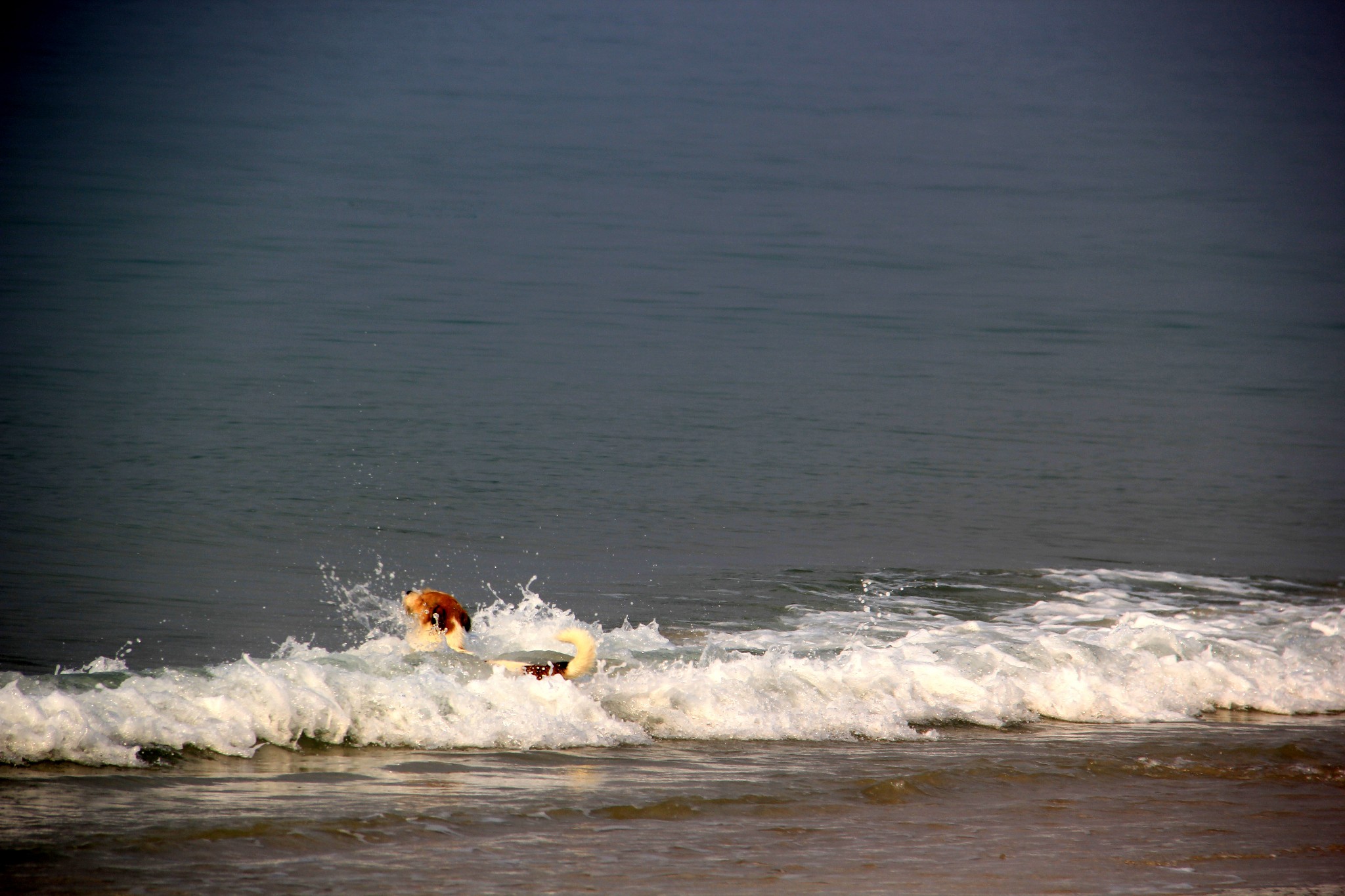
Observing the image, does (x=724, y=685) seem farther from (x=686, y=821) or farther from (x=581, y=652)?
(x=686, y=821)

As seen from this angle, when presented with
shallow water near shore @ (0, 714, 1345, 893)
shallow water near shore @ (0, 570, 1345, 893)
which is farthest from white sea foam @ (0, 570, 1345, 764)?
shallow water near shore @ (0, 714, 1345, 893)

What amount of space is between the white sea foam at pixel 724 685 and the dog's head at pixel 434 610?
21cm

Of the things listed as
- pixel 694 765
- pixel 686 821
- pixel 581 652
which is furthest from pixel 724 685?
pixel 686 821

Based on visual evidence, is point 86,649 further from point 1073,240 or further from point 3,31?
point 3,31

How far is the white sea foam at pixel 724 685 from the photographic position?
5.52 m

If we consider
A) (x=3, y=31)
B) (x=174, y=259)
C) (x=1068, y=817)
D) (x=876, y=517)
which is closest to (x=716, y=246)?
(x=174, y=259)

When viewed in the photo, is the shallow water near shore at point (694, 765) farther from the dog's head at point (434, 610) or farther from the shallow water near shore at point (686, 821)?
the dog's head at point (434, 610)

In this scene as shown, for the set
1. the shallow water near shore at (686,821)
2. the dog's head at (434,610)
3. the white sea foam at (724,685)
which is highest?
the dog's head at (434,610)

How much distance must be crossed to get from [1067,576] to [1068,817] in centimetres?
564

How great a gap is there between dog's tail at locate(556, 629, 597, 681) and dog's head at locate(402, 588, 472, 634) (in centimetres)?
67

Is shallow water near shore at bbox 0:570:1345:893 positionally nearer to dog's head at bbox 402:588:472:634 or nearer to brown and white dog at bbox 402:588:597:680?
brown and white dog at bbox 402:588:597:680

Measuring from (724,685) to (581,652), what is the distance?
3.40 feet

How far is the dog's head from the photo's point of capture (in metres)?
6.20

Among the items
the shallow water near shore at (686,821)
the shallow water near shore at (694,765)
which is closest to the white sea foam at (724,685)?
the shallow water near shore at (694,765)
